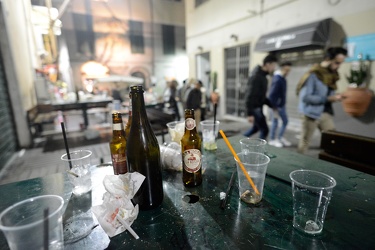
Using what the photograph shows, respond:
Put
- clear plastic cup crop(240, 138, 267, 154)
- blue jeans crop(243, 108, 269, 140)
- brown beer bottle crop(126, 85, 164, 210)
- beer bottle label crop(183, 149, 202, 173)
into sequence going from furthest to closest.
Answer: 1. blue jeans crop(243, 108, 269, 140)
2. clear plastic cup crop(240, 138, 267, 154)
3. beer bottle label crop(183, 149, 202, 173)
4. brown beer bottle crop(126, 85, 164, 210)

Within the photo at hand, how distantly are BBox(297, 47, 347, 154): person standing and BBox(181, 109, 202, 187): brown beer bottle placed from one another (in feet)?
7.21

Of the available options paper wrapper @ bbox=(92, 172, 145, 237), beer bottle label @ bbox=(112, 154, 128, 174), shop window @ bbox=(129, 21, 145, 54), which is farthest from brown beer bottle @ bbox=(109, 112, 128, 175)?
shop window @ bbox=(129, 21, 145, 54)

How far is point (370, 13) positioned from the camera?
338cm

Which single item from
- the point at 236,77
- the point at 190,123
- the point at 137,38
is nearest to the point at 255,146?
the point at 190,123

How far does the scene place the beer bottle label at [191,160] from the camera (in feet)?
2.79

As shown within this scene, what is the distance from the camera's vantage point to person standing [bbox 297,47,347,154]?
245cm

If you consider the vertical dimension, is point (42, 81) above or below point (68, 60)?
below

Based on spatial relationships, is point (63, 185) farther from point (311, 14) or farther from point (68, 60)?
point (68, 60)

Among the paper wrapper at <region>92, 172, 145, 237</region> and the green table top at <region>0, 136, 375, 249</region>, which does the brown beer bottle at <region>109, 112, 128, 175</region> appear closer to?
the green table top at <region>0, 136, 375, 249</region>

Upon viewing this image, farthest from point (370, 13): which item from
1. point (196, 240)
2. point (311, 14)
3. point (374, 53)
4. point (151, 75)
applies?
point (151, 75)

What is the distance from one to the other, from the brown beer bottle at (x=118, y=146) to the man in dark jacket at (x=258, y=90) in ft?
8.04

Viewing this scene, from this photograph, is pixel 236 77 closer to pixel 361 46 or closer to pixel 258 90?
pixel 361 46

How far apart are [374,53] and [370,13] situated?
69 cm

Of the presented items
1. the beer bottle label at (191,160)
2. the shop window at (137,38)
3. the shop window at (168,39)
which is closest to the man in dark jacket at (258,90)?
the beer bottle label at (191,160)
